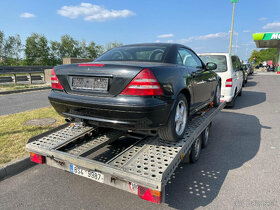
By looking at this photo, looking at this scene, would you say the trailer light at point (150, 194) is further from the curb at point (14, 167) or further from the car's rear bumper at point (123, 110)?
the curb at point (14, 167)

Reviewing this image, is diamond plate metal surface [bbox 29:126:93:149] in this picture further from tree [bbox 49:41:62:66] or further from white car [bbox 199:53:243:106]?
tree [bbox 49:41:62:66]

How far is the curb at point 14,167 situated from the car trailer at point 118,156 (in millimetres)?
563

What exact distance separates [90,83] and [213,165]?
242 cm

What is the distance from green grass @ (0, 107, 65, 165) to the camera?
3544 mm

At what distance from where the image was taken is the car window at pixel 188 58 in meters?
3.62

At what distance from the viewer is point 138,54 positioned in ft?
11.1

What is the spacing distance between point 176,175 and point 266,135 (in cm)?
318

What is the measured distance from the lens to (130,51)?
3553mm

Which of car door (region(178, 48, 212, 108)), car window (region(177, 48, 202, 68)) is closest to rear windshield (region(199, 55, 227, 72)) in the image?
car door (region(178, 48, 212, 108))

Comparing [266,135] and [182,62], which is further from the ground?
[182,62]

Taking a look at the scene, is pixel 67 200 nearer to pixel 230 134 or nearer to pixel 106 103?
pixel 106 103

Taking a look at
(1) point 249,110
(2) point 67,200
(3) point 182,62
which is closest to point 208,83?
(3) point 182,62

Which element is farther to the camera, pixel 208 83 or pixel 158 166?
pixel 208 83

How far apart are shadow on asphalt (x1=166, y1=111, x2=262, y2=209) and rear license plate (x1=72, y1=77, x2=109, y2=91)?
1609 millimetres
